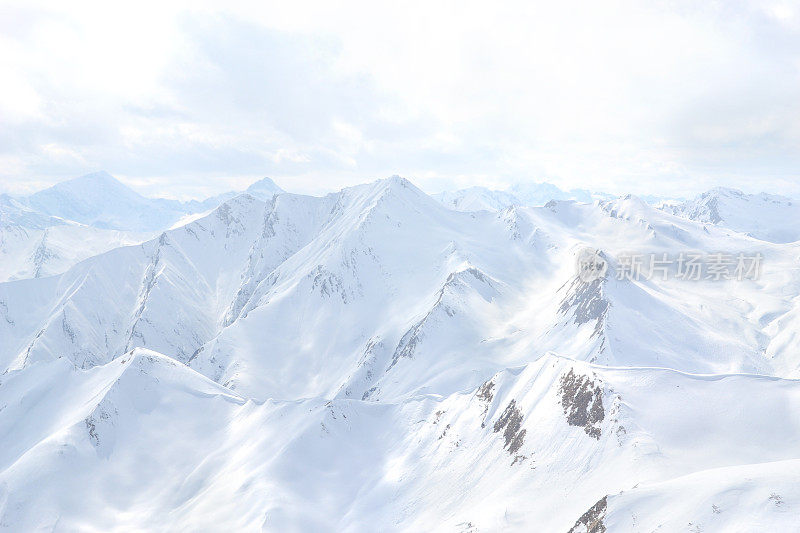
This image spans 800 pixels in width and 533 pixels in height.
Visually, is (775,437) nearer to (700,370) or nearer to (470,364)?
(700,370)

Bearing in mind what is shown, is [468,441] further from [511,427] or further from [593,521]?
[593,521]

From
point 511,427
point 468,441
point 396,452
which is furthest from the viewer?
point 396,452

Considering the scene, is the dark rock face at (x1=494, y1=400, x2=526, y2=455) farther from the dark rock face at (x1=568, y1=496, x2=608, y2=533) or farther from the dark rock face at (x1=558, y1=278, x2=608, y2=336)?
the dark rock face at (x1=558, y1=278, x2=608, y2=336)

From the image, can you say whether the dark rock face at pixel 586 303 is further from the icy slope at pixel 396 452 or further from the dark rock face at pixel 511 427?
the dark rock face at pixel 511 427

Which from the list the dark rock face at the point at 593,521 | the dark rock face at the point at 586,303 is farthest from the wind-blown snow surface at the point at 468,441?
the dark rock face at the point at 586,303

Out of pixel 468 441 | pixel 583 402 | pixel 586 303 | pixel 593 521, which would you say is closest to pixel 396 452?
pixel 468 441

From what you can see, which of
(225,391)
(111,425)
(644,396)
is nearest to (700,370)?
(644,396)
